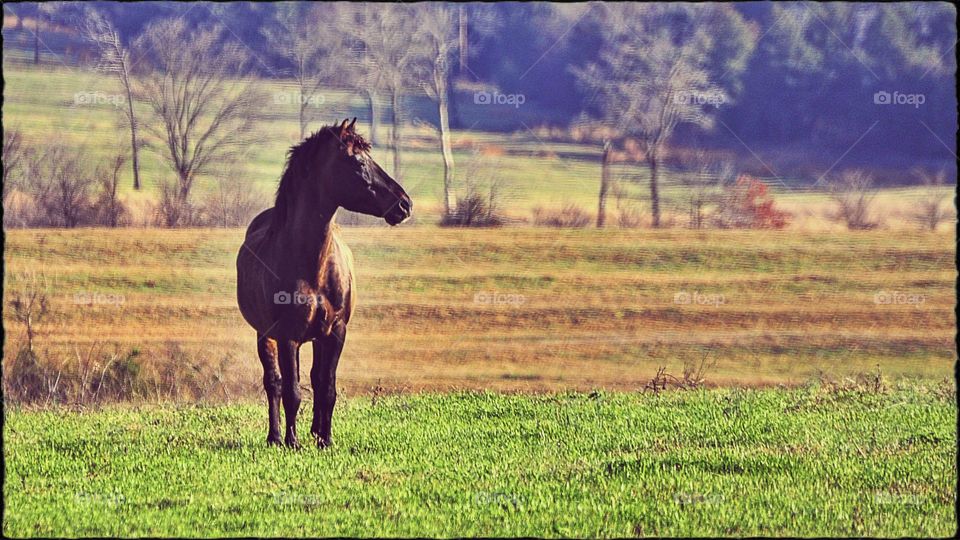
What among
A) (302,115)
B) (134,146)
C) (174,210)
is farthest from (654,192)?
(134,146)

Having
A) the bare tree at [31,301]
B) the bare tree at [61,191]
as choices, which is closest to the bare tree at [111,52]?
the bare tree at [61,191]

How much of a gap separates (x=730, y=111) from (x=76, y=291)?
11.5m

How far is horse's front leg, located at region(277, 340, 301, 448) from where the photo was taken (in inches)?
459

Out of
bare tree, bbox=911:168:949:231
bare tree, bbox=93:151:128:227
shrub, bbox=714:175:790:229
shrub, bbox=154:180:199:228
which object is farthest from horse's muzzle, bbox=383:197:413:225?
bare tree, bbox=911:168:949:231

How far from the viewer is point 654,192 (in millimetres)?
21672

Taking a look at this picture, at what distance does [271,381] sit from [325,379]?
1.98 ft

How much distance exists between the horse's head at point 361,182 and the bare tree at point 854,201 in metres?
12.9

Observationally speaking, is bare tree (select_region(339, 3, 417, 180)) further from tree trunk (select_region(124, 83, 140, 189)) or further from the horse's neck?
the horse's neck

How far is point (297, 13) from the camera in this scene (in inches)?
782

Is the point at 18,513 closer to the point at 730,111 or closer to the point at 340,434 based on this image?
the point at 340,434

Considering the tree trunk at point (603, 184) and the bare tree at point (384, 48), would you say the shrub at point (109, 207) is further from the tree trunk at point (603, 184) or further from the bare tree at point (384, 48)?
the tree trunk at point (603, 184)

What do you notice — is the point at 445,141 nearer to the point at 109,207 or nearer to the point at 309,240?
the point at 109,207

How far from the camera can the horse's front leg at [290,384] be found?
38.2 ft

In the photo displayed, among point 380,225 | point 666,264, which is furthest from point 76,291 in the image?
point 666,264
